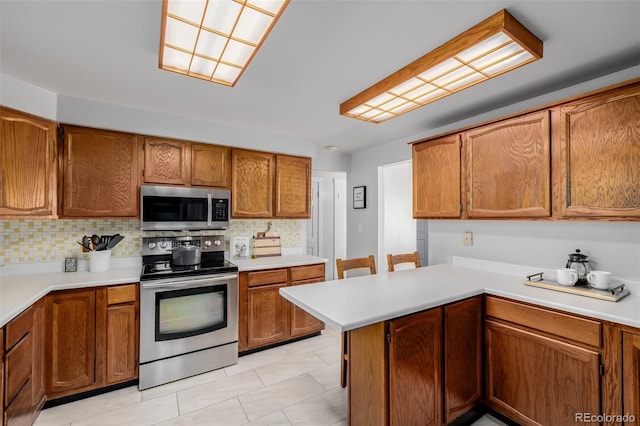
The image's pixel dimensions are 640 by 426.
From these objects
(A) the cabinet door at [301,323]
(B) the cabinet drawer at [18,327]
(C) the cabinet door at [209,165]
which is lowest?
(A) the cabinet door at [301,323]

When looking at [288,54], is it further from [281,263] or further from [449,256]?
[449,256]

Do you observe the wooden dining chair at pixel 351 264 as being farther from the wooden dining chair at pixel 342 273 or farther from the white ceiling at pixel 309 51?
the white ceiling at pixel 309 51

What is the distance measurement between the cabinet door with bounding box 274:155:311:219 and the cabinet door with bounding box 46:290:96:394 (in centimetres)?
189

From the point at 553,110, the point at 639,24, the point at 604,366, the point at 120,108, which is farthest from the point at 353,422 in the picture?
the point at 120,108

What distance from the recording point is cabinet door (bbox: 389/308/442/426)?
1.52m

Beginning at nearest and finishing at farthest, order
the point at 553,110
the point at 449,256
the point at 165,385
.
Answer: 1. the point at 553,110
2. the point at 165,385
3. the point at 449,256

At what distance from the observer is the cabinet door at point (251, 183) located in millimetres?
3109

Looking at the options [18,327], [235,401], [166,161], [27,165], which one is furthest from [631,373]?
[27,165]

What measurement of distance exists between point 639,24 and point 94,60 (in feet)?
9.94

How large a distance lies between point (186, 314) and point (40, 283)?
40.5 inches

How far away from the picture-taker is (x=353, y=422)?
172 centimetres

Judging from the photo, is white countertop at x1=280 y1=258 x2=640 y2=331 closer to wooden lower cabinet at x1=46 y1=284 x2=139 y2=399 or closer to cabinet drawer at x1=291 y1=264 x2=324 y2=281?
cabinet drawer at x1=291 y1=264 x2=324 y2=281

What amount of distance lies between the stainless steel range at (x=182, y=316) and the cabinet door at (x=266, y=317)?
0.17 metres
